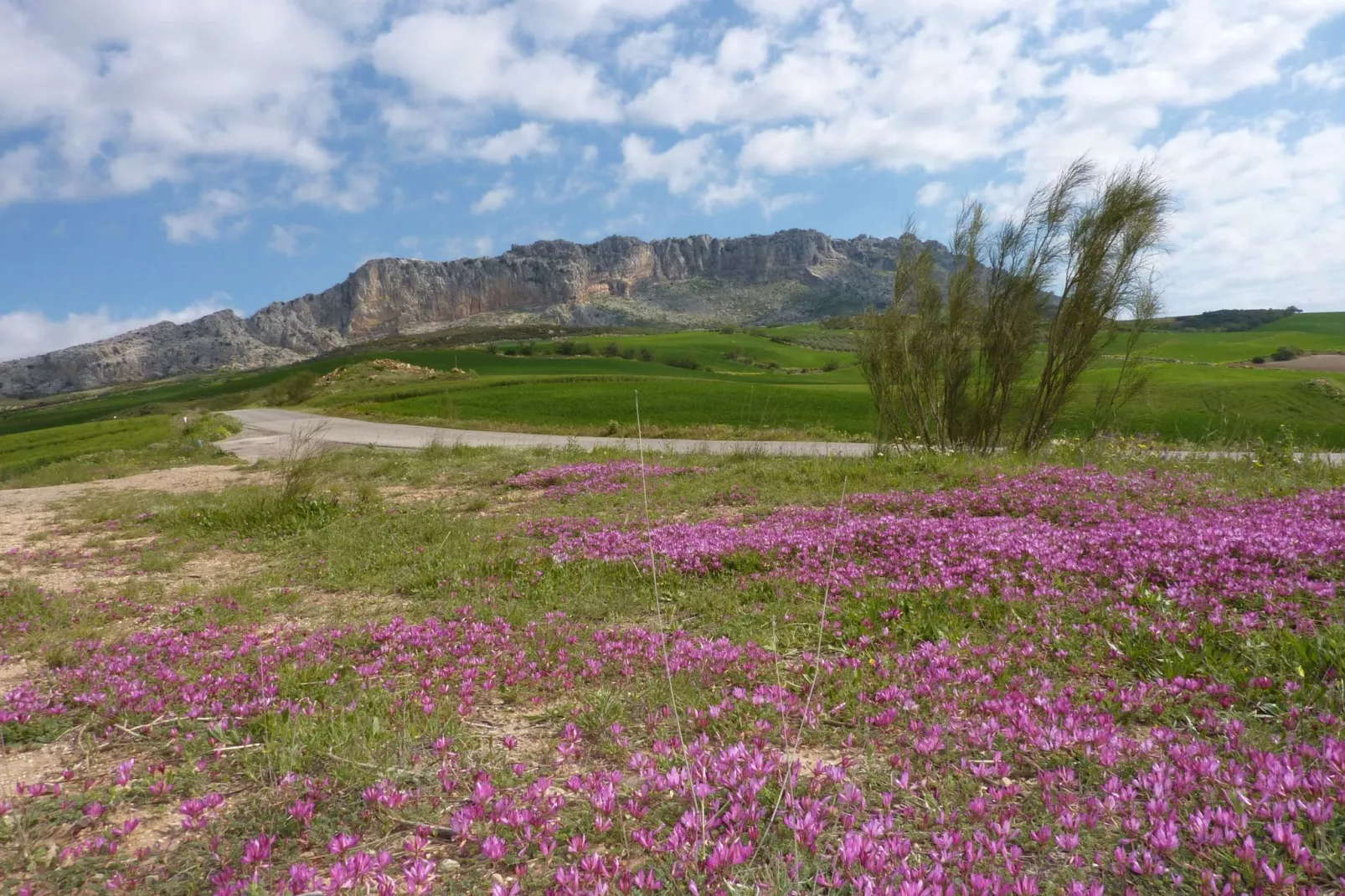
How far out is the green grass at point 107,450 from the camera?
76.3 ft

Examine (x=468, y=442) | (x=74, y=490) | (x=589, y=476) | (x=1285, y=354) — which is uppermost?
(x=1285, y=354)

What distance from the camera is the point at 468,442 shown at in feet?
82.8

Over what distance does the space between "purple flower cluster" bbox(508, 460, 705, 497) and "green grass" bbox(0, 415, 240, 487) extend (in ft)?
54.4

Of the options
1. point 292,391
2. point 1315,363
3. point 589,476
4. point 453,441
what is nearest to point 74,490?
point 453,441

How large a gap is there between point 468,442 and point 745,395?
21786mm

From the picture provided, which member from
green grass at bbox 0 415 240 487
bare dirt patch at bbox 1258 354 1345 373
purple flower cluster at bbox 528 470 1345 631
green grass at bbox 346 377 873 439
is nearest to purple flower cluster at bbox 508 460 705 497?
purple flower cluster at bbox 528 470 1345 631

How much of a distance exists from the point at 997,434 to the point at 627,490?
8.18m

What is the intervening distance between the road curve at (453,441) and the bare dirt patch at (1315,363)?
5172cm

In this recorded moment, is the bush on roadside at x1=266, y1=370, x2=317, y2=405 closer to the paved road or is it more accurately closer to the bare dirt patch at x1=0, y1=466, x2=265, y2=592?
the paved road

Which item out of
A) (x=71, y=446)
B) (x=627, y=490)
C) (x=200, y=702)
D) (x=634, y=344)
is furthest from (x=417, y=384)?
(x=200, y=702)

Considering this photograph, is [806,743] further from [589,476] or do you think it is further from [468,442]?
[468,442]

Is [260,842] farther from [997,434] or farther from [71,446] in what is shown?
[71,446]

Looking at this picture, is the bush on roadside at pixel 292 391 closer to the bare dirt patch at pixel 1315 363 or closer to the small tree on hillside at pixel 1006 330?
the small tree on hillside at pixel 1006 330

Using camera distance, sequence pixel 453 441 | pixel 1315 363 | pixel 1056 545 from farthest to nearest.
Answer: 1. pixel 1315 363
2. pixel 453 441
3. pixel 1056 545
